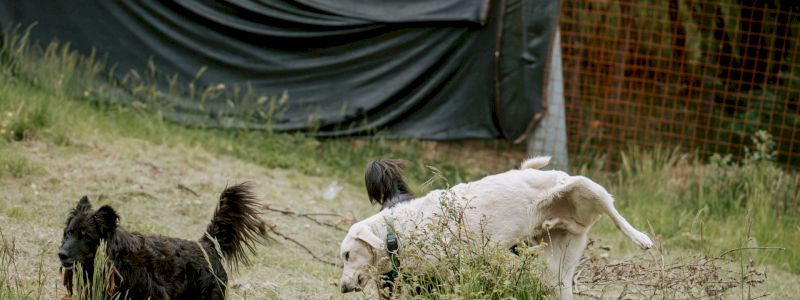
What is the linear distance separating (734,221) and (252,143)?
369 centimetres

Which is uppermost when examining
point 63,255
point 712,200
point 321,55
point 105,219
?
point 321,55

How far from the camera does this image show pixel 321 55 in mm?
8812

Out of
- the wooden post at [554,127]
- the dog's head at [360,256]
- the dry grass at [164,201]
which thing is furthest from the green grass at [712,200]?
the dog's head at [360,256]

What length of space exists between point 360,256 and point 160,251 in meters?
0.81

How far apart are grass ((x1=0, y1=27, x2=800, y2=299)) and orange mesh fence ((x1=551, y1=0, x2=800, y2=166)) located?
35 cm

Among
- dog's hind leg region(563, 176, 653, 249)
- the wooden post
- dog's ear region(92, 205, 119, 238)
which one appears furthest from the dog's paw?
the wooden post

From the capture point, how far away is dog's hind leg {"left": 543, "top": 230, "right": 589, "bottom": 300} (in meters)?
4.42

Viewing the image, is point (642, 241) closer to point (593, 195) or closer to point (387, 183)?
point (593, 195)

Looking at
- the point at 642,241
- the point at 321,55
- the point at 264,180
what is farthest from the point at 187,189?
the point at 642,241

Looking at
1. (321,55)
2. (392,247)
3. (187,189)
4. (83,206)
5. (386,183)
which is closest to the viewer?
(83,206)

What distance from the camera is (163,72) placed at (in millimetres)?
8820

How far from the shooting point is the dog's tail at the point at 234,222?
4562mm

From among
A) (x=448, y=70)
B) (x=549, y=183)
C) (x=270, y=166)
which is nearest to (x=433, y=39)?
(x=448, y=70)

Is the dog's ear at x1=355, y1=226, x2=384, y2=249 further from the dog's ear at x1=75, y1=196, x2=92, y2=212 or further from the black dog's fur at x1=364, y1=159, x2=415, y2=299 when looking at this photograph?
the dog's ear at x1=75, y1=196, x2=92, y2=212
